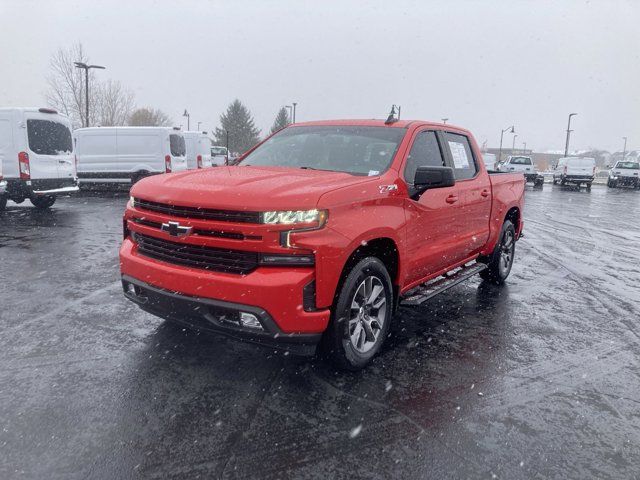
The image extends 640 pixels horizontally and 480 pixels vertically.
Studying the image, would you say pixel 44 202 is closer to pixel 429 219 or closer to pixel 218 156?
pixel 429 219

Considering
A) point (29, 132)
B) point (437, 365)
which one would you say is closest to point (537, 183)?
point (29, 132)

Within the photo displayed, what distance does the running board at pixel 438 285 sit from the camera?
4.31 meters

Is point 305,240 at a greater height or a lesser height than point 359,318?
greater

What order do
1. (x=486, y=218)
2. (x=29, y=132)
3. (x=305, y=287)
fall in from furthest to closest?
(x=29, y=132)
(x=486, y=218)
(x=305, y=287)

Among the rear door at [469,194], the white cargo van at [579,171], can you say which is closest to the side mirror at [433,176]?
the rear door at [469,194]

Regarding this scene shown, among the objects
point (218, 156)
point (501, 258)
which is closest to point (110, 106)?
point (218, 156)

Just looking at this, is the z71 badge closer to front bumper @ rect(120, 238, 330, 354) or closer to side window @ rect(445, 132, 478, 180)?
front bumper @ rect(120, 238, 330, 354)

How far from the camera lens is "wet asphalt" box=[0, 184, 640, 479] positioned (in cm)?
268

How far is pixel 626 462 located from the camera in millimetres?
2758

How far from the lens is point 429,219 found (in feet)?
14.6

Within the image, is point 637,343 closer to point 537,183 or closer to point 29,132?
point 29,132

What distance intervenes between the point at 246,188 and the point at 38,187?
413 inches

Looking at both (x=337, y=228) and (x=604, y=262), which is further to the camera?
(x=604, y=262)

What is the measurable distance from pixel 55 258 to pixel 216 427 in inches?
211
